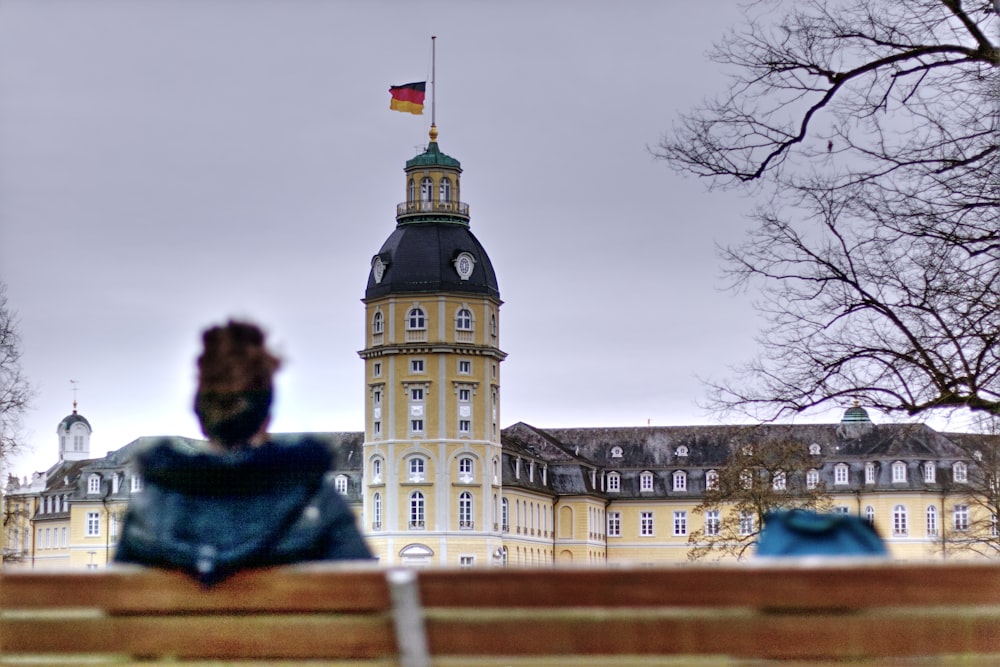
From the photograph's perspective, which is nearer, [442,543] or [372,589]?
[372,589]

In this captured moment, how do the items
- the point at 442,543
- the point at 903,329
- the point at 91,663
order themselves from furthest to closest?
1. the point at 442,543
2. the point at 903,329
3. the point at 91,663

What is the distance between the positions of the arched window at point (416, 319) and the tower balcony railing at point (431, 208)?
627cm

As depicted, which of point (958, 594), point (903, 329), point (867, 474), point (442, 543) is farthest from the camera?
point (867, 474)

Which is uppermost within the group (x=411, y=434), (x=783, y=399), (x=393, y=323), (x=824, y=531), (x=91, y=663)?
(x=393, y=323)

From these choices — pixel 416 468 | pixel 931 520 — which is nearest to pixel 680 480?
pixel 931 520

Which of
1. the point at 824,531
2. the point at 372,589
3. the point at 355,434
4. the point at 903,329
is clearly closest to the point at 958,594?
the point at 824,531

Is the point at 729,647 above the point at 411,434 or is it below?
below

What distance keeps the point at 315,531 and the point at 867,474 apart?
106932mm

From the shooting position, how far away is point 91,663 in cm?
427

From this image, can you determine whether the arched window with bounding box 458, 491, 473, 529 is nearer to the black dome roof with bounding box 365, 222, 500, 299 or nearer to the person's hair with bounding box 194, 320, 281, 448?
the black dome roof with bounding box 365, 222, 500, 299

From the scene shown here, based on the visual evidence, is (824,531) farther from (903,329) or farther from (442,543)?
(442,543)

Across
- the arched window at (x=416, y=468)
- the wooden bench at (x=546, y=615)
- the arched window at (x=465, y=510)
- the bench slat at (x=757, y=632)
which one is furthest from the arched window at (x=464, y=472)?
the bench slat at (x=757, y=632)

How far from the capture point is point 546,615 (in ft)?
13.0

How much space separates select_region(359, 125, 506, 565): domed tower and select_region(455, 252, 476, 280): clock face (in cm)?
6
